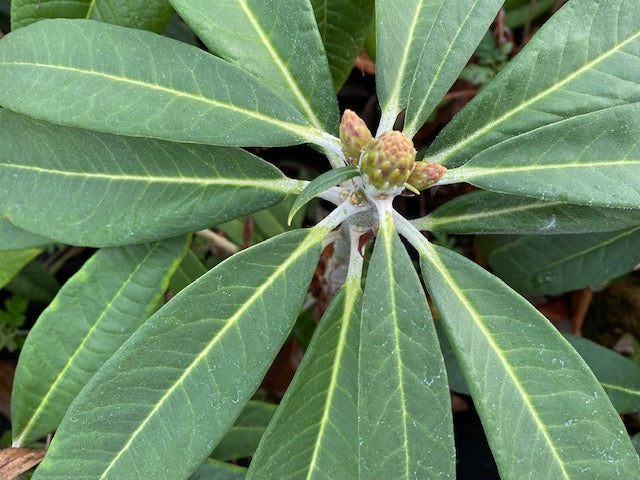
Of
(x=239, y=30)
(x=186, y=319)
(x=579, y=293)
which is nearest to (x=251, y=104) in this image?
(x=239, y=30)

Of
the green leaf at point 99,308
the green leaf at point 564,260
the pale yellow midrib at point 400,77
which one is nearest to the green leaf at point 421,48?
the pale yellow midrib at point 400,77

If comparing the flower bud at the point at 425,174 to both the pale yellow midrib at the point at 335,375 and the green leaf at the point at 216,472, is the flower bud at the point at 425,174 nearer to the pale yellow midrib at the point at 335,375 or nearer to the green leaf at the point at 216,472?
the pale yellow midrib at the point at 335,375

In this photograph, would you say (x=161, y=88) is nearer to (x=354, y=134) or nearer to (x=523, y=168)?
(x=354, y=134)

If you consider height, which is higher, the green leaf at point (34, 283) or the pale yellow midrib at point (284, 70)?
the pale yellow midrib at point (284, 70)

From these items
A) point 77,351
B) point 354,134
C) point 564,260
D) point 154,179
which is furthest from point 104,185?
point 564,260

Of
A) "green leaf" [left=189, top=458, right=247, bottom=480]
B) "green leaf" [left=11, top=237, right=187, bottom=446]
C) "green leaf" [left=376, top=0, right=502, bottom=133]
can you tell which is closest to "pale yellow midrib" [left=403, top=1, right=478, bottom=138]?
"green leaf" [left=376, top=0, right=502, bottom=133]
